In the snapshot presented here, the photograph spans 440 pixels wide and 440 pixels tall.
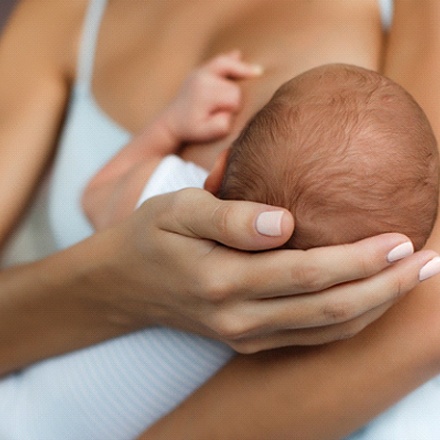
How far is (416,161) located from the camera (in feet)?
1.96

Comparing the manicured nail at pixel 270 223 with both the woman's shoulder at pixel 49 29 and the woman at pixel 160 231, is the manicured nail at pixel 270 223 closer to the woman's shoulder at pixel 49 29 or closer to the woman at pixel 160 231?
the woman at pixel 160 231

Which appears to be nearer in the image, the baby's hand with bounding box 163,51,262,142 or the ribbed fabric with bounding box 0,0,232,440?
the ribbed fabric with bounding box 0,0,232,440

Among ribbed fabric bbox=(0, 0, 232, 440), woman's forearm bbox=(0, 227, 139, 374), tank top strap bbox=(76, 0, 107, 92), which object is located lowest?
ribbed fabric bbox=(0, 0, 232, 440)

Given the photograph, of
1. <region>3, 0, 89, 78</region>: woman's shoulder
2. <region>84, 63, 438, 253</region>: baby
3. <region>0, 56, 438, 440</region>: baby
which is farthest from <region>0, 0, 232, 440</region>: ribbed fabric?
<region>3, 0, 89, 78</region>: woman's shoulder

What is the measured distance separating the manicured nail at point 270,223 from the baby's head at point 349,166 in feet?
0.27

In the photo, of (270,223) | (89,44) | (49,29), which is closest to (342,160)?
(270,223)

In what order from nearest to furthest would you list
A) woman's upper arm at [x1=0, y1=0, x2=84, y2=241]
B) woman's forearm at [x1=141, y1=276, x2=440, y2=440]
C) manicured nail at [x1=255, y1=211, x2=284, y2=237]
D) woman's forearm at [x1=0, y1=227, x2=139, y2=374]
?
manicured nail at [x1=255, y1=211, x2=284, y2=237]
woman's forearm at [x1=141, y1=276, x2=440, y2=440]
woman's forearm at [x1=0, y1=227, x2=139, y2=374]
woman's upper arm at [x1=0, y1=0, x2=84, y2=241]

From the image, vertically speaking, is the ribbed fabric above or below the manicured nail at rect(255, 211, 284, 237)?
below

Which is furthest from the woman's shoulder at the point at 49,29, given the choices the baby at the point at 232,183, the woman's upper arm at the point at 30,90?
the baby at the point at 232,183

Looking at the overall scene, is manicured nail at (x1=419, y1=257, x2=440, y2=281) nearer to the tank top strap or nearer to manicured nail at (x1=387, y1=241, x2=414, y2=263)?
manicured nail at (x1=387, y1=241, x2=414, y2=263)

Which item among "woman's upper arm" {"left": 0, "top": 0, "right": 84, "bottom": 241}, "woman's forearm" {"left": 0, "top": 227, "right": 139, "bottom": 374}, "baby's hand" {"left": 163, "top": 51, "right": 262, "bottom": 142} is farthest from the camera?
"woman's upper arm" {"left": 0, "top": 0, "right": 84, "bottom": 241}

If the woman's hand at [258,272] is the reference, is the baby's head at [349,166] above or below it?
above

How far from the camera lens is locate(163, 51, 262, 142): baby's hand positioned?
90 centimetres

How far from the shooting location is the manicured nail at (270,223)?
1.70 ft
